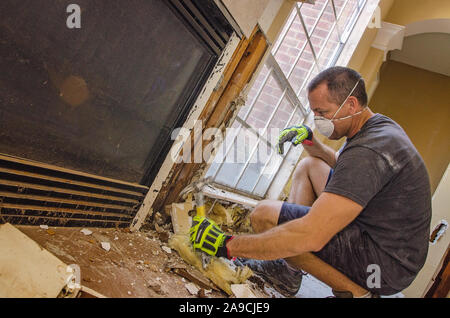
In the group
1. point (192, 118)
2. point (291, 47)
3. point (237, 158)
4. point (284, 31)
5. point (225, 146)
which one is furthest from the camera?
point (291, 47)

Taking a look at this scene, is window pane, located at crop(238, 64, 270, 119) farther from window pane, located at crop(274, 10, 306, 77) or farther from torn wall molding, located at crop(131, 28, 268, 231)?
torn wall molding, located at crop(131, 28, 268, 231)

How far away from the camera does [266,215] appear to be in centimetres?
159

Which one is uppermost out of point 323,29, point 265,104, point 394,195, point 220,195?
point 323,29

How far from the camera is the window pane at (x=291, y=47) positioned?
237 cm

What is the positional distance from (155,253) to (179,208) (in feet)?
1.21

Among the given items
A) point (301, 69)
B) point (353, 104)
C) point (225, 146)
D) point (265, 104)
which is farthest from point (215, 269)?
point (301, 69)

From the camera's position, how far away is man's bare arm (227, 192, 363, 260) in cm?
115

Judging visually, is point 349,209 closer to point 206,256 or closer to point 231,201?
point 206,256

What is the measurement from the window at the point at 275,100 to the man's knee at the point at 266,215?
57 cm

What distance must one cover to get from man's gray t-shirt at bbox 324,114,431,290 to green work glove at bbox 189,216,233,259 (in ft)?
1.66

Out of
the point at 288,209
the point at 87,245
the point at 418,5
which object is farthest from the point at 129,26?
the point at 418,5

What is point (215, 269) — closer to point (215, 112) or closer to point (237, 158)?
point (215, 112)

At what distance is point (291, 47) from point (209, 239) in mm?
1854

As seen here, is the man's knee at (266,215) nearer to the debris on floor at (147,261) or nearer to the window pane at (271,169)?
the debris on floor at (147,261)
